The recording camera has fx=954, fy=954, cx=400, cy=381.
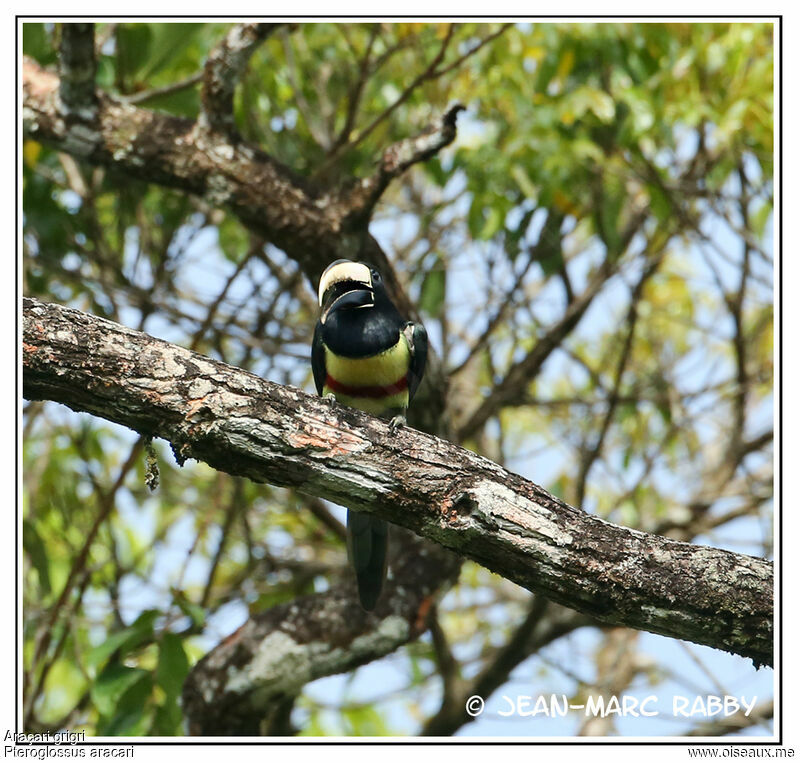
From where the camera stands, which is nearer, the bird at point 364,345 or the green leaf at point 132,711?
the bird at point 364,345

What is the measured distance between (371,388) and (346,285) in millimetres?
383

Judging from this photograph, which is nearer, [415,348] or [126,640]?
[415,348]

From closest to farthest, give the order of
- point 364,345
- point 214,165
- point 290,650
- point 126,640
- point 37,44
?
point 364,345, point 126,640, point 214,165, point 290,650, point 37,44

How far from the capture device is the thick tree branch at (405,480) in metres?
2.45

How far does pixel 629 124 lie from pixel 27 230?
118 inches

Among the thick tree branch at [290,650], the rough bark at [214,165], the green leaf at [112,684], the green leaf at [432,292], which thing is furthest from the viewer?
the green leaf at [432,292]

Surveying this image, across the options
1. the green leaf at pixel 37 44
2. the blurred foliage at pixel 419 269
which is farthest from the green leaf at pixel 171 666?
the green leaf at pixel 37 44

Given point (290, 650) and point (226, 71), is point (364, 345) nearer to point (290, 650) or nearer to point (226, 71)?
point (226, 71)

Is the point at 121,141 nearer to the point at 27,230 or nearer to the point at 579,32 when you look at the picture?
the point at 27,230

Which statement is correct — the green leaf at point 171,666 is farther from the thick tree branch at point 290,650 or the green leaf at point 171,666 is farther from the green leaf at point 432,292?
the green leaf at point 432,292

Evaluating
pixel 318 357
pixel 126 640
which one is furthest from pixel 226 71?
pixel 126 640

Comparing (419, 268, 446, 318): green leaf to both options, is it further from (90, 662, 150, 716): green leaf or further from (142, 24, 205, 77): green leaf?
(90, 662, 150, 716): green leaf

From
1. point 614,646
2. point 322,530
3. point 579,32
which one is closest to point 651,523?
point 614,646

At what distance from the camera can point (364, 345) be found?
133 inches
